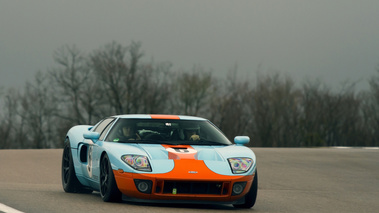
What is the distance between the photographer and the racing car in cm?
799

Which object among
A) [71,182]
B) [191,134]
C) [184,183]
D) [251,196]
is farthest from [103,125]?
[251,196]

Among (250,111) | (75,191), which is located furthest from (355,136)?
(75,191)

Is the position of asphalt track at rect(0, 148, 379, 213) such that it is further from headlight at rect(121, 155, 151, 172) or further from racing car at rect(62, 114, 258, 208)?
headlight at rect(121, 155, 151, 172)

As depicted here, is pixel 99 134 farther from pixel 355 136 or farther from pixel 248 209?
pixel 355 136

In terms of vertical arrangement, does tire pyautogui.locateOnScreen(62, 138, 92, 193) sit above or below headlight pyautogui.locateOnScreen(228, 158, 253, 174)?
below

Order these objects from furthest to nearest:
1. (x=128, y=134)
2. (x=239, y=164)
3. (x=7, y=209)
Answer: (x=128, y=134) < (x=239, y=164) < (x=7, y=209)

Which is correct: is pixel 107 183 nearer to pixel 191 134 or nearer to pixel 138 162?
pixel 138 162

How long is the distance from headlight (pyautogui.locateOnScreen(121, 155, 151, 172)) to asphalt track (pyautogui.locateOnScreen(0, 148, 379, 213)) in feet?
1.56

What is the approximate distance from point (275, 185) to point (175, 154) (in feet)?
27.4

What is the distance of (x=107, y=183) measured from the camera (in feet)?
27.8

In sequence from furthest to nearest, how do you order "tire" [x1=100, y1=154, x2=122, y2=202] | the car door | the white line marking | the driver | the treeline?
the treeline
the driver
the car door
"tire" [x1=100, y1=154, x2=122, y2=202]
the white line marking

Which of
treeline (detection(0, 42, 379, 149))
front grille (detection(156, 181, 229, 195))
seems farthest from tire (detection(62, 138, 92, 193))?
treeline (detection(0, 42, 379, 149))

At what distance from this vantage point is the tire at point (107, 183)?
8211 mm

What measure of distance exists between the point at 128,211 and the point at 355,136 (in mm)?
87399
